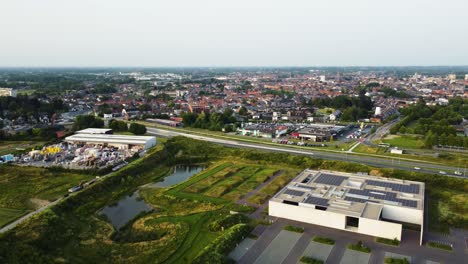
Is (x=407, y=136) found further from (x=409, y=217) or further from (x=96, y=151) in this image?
(x=96, y=151)

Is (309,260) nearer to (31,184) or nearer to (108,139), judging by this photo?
(31,184)

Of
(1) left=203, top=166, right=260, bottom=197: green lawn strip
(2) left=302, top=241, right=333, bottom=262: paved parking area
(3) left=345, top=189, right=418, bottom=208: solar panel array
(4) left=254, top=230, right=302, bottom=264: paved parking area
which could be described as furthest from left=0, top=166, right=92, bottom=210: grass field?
(3) left=345, top=189, right=418, bottom=208: solar panel array

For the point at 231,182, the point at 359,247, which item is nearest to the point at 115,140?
the point at 231,182

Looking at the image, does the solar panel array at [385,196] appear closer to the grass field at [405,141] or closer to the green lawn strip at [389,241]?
the green lawn strip at [389,241]

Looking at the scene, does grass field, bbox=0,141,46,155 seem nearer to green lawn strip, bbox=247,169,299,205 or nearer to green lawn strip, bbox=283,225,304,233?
green lawn strip, bbox=247,169,299,205

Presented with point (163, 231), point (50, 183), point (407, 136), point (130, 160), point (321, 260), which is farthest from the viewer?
point (407, 136)

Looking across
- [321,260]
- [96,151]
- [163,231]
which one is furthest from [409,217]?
[96,151]
